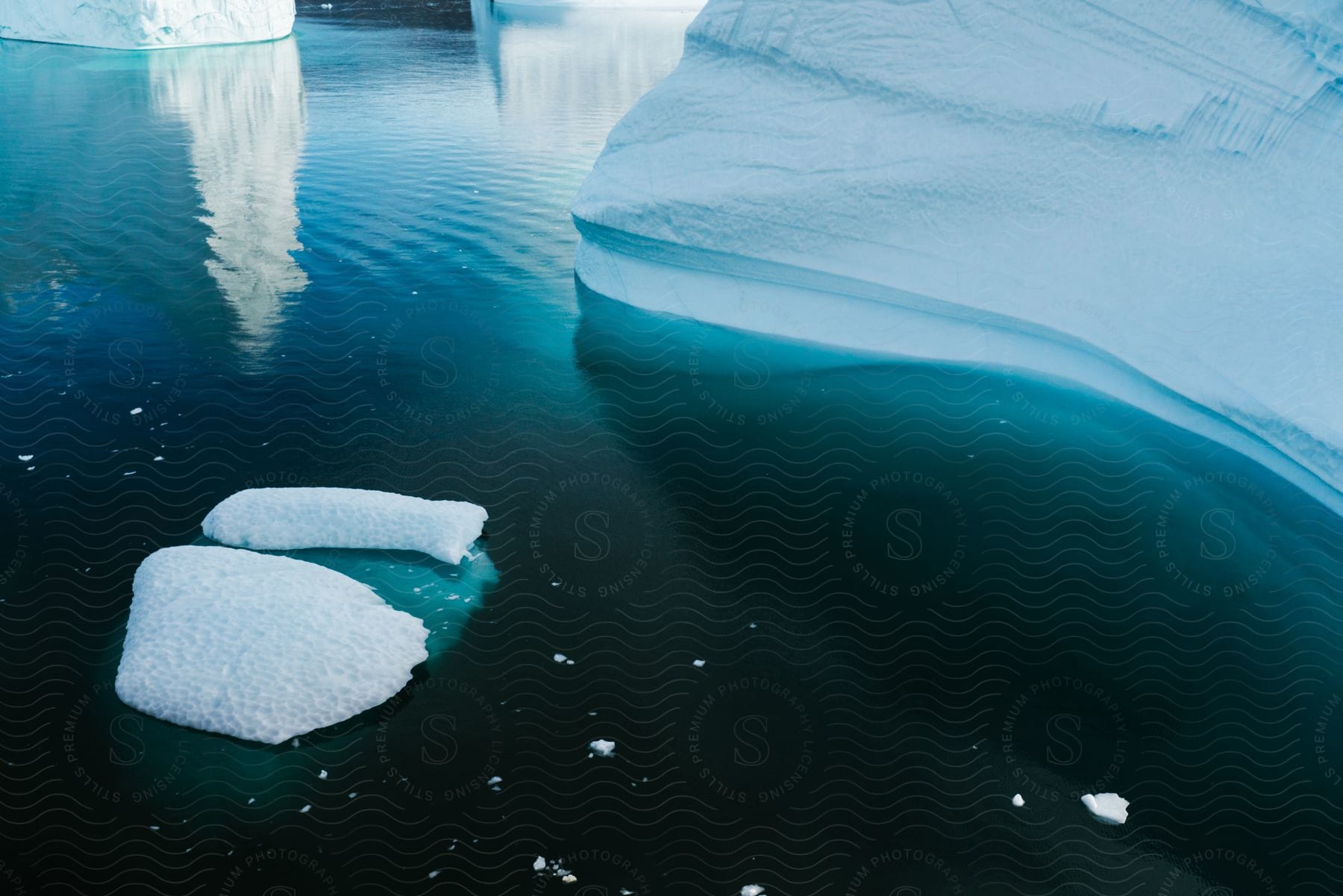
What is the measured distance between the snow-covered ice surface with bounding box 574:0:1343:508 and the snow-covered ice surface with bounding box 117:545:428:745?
4.37m

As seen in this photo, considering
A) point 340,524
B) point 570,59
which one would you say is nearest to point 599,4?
point 570,59

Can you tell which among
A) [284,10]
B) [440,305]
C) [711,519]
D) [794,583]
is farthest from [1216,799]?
[284,10]

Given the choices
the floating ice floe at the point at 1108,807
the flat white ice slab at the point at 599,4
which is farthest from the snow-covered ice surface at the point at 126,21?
the floating ice floe at the point at 1108,807

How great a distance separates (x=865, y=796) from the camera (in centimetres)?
448

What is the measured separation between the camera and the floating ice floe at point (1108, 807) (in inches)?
174

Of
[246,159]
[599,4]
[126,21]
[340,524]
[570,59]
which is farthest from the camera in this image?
[599,4]

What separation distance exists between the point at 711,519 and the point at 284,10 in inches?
891

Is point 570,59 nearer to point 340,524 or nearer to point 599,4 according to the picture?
point 599,4

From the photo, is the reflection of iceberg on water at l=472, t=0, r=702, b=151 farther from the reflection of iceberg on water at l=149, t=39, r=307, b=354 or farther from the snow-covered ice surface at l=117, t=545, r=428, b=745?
the snow-covered ice surface at l=117, t=545, r=428, b=745

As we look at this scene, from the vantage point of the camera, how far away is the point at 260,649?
188 inches

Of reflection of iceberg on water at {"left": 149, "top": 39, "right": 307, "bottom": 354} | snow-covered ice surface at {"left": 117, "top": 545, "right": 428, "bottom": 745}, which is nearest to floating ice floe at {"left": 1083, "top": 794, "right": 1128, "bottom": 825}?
snow-covered ice surface at {"left": 117, "top": 545, "right": 428, "bottom": 745}

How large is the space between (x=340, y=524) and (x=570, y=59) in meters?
18.4

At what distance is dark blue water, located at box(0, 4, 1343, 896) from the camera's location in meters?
4.21

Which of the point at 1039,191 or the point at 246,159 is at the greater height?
the point at 1039,191
